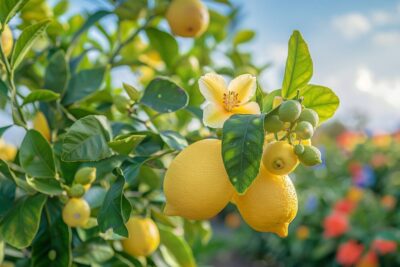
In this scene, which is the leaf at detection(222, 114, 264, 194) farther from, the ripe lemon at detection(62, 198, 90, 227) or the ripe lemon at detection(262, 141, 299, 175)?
the ripe lemon at detection(62, 198, 90, 227)

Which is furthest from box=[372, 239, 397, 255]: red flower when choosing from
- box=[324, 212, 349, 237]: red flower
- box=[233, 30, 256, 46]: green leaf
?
box=[233, 30, 256, 46]: green leaf

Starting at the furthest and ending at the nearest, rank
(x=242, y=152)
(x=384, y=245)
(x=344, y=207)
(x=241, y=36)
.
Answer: (x=344, y=207) → (x=384, y=245) → (x=241, y=36) → (x=242, y=152)

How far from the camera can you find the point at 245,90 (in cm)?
58

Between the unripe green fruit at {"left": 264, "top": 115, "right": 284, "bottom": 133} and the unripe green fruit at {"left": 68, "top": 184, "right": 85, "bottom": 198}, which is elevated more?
the unripe green fruit at {"left": 264, "top": 115, "right": 284, "bottom": 133}

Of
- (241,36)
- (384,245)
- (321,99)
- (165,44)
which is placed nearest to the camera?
(321,99)

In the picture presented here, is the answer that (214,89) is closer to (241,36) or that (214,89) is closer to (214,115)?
(214,115)

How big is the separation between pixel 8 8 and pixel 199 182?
328 mm

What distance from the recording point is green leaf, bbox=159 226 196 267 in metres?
0.91

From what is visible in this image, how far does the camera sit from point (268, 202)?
0.54 meters

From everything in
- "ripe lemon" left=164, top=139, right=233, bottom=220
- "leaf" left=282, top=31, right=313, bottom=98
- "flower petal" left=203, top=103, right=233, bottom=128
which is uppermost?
"leaf" left=282, top=31, right=313, bottom=98

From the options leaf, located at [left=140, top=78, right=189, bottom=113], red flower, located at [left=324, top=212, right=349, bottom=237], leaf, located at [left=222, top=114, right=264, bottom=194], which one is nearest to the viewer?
leaf, located at [left=222, top=114, right=264, bottom=194]

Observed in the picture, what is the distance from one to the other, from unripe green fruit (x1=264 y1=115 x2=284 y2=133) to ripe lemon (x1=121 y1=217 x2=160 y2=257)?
12.0 inches

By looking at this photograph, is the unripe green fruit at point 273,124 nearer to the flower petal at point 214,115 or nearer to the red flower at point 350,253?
the flower petal at point 214,115

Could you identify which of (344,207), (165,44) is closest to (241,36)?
(165,44)
